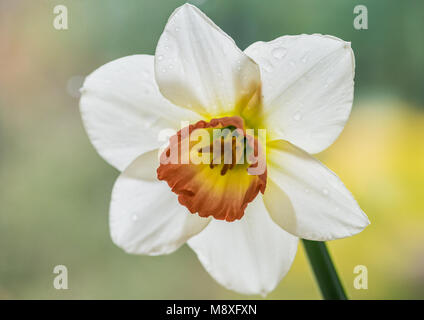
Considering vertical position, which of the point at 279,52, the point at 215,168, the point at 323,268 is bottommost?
the point at 323,268

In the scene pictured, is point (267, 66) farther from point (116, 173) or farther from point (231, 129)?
point (116, 173)

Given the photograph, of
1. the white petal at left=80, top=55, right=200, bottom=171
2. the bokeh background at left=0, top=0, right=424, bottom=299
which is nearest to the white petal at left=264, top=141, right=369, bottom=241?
the white petal at left=80, top=55, right=200, bottom=171

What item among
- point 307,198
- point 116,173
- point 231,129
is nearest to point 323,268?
point 307,198

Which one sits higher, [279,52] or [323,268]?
[279,52]

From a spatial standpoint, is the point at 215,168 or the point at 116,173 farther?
the point at 116,173

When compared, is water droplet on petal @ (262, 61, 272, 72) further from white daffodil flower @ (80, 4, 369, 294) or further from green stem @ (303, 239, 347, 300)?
green stem @ (303, 239, 347, 300)

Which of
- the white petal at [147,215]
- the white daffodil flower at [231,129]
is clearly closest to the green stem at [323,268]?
the white daffodil flower at [231,129]
